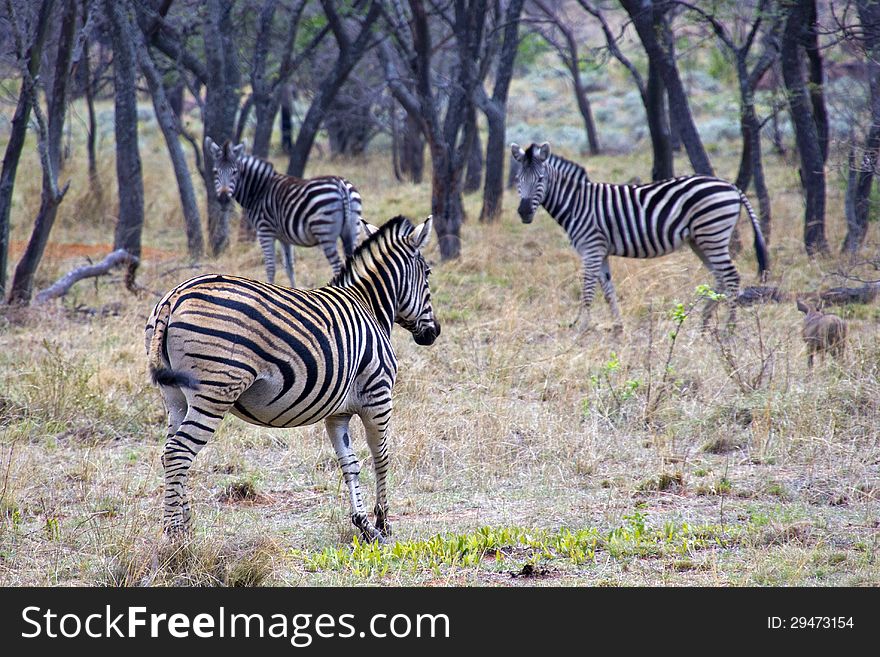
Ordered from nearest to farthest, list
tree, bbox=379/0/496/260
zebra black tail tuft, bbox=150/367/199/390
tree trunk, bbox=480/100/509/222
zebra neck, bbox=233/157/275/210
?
zebra black tail tuft, bbox=150/367/199/390
tree, bbox=379/0/496/260
zebra neck, bbox=233/157/275/210
tree trunk, bbox=480/100/509/222

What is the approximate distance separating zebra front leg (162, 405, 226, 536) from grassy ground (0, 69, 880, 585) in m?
0.15

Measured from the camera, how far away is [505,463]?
686 centimetres

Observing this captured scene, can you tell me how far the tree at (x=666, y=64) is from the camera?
13625 mm

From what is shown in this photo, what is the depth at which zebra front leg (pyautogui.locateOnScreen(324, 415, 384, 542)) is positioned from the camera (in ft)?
18.0

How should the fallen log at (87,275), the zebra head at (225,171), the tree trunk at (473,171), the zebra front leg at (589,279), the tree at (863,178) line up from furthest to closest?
1. the tree trunk at (473,171)
2. the zebra head at (225,171)
3. the tree at (863,178)
4. the zebra front leg at (589,279)
5. the fallen log at (87,275)

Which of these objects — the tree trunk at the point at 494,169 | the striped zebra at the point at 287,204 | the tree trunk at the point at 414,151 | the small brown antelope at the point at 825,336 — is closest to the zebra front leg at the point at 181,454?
the small brown antelope at the point at 825,336

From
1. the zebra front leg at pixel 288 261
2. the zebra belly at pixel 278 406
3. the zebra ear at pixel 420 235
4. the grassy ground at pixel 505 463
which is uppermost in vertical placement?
the zebra front leg at pixel 288 261

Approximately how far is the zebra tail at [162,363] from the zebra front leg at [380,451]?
1.14m

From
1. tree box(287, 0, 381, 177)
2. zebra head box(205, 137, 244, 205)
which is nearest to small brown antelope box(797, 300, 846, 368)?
zebra head box(205, 137, 244, 205)

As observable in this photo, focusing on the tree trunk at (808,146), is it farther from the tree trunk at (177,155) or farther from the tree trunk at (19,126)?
the tree trunk at (19,126)

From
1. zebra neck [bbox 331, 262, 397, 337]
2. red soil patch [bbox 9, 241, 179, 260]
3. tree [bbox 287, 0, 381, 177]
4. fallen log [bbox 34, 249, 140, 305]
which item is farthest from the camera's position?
tree [bbox 287, 0, 381, 177]

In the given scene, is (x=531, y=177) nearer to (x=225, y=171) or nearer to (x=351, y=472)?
(x=225, y=171)

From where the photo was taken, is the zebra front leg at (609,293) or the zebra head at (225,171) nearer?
the zebra front leg at (609,293)

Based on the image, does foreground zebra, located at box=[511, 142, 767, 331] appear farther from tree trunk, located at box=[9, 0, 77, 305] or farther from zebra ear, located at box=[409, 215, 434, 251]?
tree trunk, located at box=[9, 0, 77, 305]
